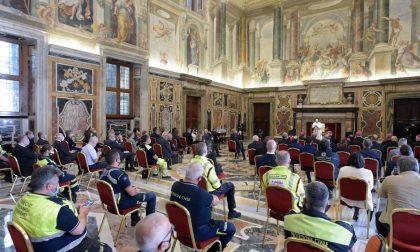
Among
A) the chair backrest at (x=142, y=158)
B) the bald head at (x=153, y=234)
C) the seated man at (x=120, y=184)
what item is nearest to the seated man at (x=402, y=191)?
the bald head at (x=153, y=234)

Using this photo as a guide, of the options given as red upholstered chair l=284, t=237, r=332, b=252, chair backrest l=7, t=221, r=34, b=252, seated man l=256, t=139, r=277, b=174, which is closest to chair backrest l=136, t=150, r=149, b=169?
seated man l=256, t=139, r=277, b=174

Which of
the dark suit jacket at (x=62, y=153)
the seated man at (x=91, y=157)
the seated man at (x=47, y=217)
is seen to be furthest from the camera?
the dark suit jacket at (x=62, y=153)

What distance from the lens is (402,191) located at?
2928 mm

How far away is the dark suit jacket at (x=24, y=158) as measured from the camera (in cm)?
561

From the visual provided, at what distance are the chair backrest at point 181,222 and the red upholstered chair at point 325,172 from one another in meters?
3.29

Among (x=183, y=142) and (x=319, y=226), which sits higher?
(x=319, y=226)

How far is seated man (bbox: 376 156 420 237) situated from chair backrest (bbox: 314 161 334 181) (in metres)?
1.85

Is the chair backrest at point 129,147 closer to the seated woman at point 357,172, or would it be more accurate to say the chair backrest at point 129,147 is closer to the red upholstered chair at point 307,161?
the red upholstered chair at point 307,161

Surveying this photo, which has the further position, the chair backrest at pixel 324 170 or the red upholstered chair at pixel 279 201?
the chair backrest at pixel 324 170

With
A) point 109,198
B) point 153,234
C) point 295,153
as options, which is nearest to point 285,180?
point 109,198

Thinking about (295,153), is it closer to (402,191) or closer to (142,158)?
(142,158)

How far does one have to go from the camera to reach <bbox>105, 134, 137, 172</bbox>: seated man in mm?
7930

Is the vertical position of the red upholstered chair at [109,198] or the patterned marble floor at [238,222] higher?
the red upholstered chair at [109,198]

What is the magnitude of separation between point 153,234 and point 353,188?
339 centimetres
